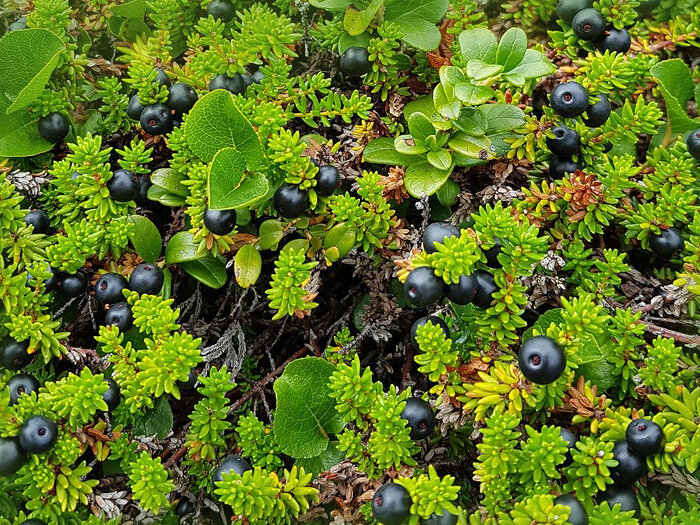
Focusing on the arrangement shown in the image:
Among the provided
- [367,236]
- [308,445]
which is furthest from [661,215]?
[308,445]

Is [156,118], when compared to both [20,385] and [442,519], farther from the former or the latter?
[442,519]

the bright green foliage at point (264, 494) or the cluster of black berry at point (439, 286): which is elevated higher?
the cluster of black berry at point (439, 286)

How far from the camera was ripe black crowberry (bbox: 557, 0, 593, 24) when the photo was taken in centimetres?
269

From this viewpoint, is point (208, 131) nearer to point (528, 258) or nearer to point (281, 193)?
point (281, 193)

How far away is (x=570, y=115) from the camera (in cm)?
233

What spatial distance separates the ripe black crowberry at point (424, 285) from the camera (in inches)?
73.0

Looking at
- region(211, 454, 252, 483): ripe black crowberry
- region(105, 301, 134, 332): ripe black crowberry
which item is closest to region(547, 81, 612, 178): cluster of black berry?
region(211, 454, 252, 483): ripe black crowberry

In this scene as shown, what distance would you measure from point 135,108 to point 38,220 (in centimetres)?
63

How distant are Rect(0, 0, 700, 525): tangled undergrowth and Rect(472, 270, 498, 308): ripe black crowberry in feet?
0.03

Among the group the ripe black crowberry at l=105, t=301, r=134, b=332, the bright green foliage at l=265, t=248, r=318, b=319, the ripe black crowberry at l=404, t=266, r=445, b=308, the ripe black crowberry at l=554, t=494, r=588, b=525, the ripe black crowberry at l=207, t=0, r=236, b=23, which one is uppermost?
the ripe black crowberry at l=207, t=0, r=236, b=23

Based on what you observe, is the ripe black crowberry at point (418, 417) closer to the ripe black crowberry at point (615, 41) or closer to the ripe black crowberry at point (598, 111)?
the ripe black crowberry at point (598, 111)

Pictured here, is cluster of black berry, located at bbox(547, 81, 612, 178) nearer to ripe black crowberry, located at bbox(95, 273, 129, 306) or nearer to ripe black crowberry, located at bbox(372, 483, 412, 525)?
ripe black crowberry, located at bbox(372, 483, 412, 525)

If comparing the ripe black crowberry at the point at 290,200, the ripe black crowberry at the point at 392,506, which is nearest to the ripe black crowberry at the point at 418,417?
the ripe black crowberry at the point at 392,506

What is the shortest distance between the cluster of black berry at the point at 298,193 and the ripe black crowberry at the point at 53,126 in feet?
3.61
